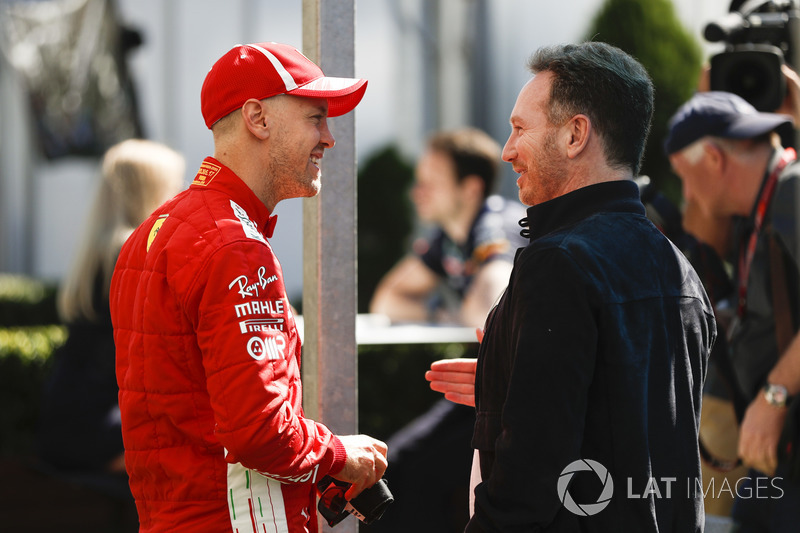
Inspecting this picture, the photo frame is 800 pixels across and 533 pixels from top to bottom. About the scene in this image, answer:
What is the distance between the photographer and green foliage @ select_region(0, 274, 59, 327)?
10.3 m

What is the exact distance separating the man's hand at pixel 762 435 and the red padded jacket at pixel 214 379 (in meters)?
1.85

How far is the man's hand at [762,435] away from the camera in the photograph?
3.08 m

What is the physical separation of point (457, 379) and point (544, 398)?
1.68 ft

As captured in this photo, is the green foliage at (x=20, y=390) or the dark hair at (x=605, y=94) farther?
the green foliage at (x=20, y=390)

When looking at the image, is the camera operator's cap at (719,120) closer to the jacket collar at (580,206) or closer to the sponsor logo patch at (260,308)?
the jacket collar at (580,206)

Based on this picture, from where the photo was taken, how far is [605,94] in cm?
179

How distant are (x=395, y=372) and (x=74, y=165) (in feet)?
33.7

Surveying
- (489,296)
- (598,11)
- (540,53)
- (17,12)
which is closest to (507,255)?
(489,296)

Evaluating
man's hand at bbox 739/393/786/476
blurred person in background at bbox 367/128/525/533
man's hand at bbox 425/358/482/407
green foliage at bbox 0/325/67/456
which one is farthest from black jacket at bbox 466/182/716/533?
green foliage at bbox 0/325/67/456

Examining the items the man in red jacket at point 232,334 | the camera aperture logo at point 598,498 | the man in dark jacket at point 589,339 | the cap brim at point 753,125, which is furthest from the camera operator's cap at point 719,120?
the camera aperture logo at point 598,498

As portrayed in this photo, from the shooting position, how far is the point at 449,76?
1584cm

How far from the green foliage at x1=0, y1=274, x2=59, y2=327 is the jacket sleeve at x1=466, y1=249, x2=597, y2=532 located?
32.3ft

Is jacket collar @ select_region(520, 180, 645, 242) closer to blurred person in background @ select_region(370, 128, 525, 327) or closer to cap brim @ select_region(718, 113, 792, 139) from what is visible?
cap brim @ select_region(718, 113, 792, 139)

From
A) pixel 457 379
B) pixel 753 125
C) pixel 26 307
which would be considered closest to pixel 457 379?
pixel 457 379
